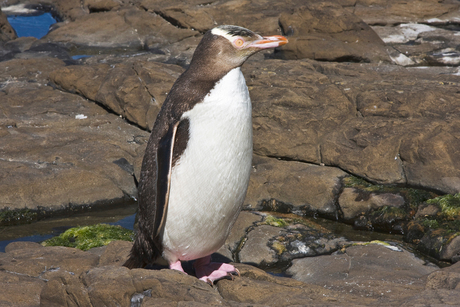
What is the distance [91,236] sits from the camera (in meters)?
5.40

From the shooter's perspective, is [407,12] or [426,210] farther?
[407,12]

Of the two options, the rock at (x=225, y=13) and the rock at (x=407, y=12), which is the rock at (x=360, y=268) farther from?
the rock at (x=407, y=12)

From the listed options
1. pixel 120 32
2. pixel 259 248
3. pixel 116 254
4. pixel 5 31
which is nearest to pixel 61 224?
pixel 116 254

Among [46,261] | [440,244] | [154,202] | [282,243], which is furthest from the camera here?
[282,243]

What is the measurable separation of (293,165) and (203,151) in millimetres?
3595

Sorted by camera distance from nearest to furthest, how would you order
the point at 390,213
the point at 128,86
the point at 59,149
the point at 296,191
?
1. the point at 390,213
2. the point at 296,191
3. the point at 59,149
4. the point at 128,86

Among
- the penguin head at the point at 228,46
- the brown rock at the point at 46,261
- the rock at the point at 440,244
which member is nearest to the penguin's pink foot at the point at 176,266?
the brown rock at the point at 46,261

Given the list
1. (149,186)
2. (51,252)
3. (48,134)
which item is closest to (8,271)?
(51,252)

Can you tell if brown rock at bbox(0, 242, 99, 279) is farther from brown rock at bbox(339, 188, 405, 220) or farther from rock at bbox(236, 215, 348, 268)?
brown rock at bbox(339, 188, 405, 220)

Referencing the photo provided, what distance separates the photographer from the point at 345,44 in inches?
394

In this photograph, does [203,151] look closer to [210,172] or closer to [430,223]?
[210,172]

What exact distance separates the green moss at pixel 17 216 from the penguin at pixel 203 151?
3.20 m

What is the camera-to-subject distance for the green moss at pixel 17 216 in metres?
5.96

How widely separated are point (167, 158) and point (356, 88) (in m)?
4.76
